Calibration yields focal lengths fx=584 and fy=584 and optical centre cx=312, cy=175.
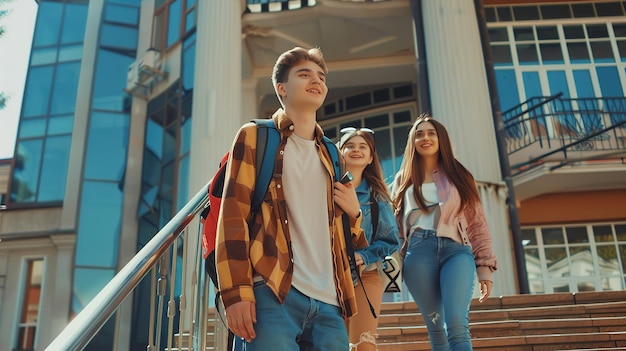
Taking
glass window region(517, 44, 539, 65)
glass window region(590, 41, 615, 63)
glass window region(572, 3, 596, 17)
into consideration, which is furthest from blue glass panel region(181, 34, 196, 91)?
glass window region(590, 41, 615, 63)

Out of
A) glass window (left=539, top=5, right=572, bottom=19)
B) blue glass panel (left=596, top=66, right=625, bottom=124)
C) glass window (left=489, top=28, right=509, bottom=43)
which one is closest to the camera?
blue glass panel (left=596, top=66, right=625, bottom=124)

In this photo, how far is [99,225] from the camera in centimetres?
1479

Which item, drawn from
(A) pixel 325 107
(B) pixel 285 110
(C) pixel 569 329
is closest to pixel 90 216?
(A) pixel 325 107

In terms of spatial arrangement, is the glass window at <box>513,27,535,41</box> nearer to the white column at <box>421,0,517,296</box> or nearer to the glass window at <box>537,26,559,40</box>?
the glass window at <box>537,26,559,40</box>

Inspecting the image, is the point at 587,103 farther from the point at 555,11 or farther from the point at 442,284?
the point at 442,284

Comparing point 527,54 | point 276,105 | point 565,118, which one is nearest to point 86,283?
point 276,105

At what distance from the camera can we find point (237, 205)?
1.83 metres

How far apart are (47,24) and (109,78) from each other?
13.0 feet

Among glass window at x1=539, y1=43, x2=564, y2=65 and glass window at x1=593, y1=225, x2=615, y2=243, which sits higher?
glass window at x1=539, y1=43, x2=564, y2=65

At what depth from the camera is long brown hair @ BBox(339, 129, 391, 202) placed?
3387 millimetres

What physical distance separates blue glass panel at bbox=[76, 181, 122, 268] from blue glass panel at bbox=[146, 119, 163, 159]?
1530 mm

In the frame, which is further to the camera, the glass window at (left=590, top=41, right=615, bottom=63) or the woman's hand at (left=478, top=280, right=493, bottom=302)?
the glass window at (left=590, top=41, right=615, bottom=63)

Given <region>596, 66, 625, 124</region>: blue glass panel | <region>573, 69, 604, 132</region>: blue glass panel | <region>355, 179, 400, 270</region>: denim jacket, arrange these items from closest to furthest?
<region>355, 179, 400, 270</region>: denim jacket → <region>573, 69, 604, 132</region>: blue glass panel → <region>596, 66, 625, 124</region>: blue glass panel

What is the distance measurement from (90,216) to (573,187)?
37.9ft
